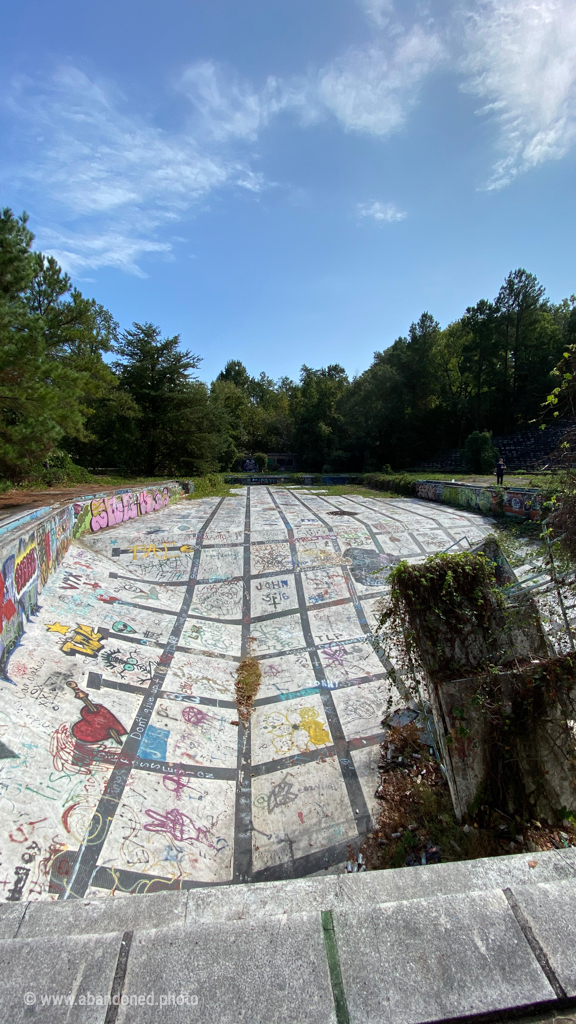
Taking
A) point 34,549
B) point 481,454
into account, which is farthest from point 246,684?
point 481,454

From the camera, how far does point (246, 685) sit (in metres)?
6.18

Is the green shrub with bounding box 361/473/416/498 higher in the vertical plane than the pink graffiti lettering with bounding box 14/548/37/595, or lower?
higher

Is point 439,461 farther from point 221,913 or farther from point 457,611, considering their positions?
point 221,913

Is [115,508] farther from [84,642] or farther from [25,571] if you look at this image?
[84,642]

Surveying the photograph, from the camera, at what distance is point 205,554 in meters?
10.1

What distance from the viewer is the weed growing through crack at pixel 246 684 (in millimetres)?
5762

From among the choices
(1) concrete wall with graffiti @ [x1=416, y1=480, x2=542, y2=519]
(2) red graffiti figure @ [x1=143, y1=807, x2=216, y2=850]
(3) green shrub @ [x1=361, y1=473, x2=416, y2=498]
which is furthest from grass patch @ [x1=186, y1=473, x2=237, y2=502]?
(2) red graffiti figure @ [x1=143, y1=807, x2=216, y2=850]

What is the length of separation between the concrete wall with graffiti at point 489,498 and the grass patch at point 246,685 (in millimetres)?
7092

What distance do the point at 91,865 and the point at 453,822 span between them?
3102 mm

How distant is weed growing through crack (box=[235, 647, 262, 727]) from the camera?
5762mm

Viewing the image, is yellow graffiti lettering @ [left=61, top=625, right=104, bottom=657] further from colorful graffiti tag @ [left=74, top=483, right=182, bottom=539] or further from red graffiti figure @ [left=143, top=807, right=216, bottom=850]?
colorful graffiti tag @ [left=74, top=483, right=182, bottom=539]

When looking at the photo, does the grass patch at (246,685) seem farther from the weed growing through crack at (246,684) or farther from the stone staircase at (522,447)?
the stone staircase at (522,447)

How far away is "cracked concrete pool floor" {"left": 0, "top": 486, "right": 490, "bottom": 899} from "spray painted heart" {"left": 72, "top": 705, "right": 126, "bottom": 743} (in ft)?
0.05

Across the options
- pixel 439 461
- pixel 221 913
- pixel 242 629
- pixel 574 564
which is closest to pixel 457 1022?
pixel 221 913
